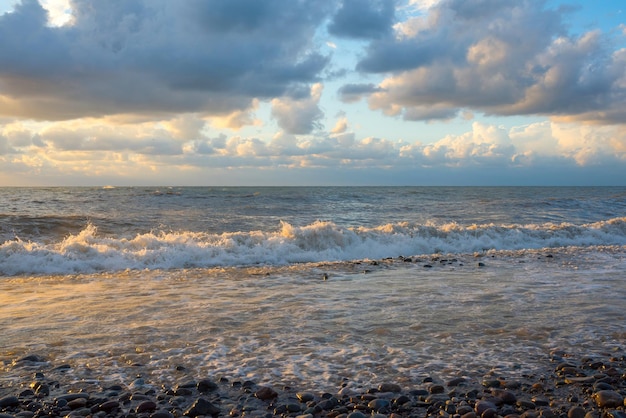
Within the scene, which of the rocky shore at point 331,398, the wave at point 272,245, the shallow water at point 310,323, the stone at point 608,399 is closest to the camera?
the rocky shore at point 331,398

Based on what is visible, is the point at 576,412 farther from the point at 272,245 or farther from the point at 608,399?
the point at 272,245

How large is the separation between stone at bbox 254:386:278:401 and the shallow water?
294 millimetres

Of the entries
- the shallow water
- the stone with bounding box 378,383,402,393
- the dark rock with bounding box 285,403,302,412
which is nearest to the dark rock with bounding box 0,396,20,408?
the shallow water

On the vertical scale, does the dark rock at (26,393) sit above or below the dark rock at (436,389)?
below

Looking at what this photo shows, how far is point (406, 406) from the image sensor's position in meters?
4.47

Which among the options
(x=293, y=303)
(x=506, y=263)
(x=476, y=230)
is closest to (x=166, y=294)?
(x=293, y=303)

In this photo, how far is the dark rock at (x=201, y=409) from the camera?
14.2 ft

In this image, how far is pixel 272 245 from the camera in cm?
1731

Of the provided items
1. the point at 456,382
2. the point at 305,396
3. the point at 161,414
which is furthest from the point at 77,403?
the point at 456,382

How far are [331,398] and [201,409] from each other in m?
1.23

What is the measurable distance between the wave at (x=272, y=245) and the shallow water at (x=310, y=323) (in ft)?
7.03

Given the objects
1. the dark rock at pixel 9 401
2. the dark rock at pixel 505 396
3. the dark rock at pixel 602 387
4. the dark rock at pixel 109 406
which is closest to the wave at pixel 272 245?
the dark rock at pixel 9 401

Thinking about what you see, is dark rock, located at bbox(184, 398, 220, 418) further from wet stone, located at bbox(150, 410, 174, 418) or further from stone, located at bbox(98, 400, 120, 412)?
stone, located at bbox(98, 400, 120, 412)

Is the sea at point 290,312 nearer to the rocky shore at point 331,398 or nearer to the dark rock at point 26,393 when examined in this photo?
the rocky shore at point 331,398
